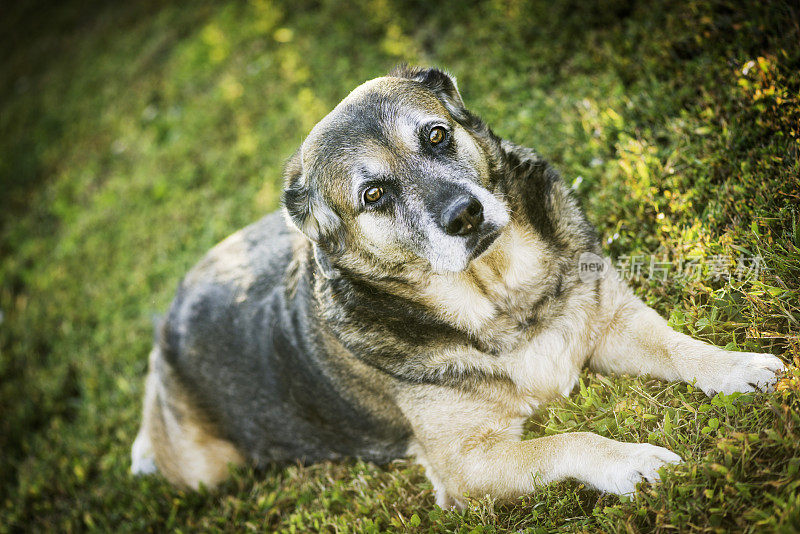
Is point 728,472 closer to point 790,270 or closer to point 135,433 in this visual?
point 790,270

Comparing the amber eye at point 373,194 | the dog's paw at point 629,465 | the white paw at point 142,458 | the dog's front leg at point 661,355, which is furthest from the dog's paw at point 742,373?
the white paw at point 142,458

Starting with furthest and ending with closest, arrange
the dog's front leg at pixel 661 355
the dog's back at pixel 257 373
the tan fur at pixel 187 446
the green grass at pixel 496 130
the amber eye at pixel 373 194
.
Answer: the tan fur at pixel 187 446, the dog's back at pixel 257 373, the amber eye at pixel 373 194, the green grass at pixel 496 130, the dog's front leg at pixel 661 355

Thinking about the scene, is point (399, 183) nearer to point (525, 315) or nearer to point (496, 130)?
point (525, 315)

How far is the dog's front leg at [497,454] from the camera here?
248 centimetres

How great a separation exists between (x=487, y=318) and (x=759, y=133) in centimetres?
211

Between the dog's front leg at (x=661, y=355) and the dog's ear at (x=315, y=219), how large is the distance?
154cm

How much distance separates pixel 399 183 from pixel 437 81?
827 mm

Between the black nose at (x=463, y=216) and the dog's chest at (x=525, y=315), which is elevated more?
the black nose at (x=463, y=216)

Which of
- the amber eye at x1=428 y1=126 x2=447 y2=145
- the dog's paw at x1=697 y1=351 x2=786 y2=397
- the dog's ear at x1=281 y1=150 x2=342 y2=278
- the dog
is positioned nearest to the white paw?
the dog

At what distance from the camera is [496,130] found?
521cm

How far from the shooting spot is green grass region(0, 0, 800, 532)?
2.69 metres

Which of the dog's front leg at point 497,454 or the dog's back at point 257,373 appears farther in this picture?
the dog's back at point 257,373

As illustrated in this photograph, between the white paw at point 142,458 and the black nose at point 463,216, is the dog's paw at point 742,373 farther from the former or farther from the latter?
the white paw at point 142,458

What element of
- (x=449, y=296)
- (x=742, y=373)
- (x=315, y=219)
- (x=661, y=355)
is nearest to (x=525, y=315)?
(x=449, y=296)
